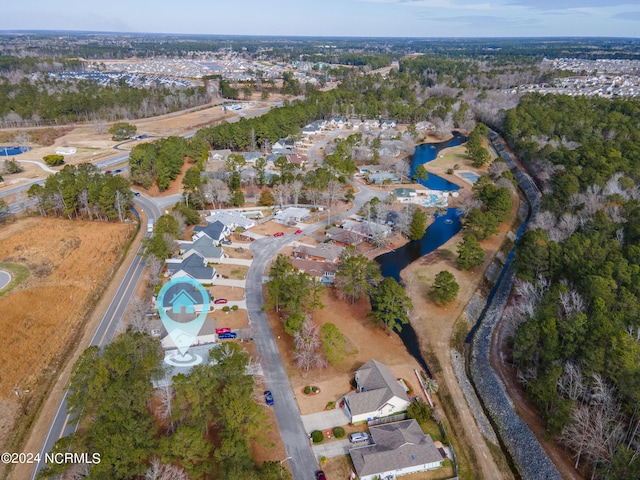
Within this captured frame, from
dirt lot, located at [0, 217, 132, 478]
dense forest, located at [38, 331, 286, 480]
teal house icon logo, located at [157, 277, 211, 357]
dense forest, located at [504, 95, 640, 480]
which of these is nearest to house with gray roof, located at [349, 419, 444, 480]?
dense forest, located at [38, 331, 286, 480]

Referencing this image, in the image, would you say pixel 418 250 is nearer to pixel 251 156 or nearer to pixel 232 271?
pixel 232 271

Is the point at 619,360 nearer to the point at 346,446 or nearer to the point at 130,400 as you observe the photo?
the point at 346,446

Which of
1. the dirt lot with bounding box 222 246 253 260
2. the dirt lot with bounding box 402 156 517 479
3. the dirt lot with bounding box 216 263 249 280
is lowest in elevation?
the dirt lot with bounding box 402 156 517 479

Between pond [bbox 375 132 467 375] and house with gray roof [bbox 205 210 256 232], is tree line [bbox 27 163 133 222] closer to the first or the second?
house with gray roof [bbox 205 210 256 232]

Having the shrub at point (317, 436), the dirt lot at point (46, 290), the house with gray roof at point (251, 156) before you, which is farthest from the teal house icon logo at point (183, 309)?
the house with gray roof at point (251, 156)

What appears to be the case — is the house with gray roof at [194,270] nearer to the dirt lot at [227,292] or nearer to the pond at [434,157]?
the dirt lot at [227,292]

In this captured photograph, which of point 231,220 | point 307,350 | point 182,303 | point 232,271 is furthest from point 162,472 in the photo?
point 231,220
